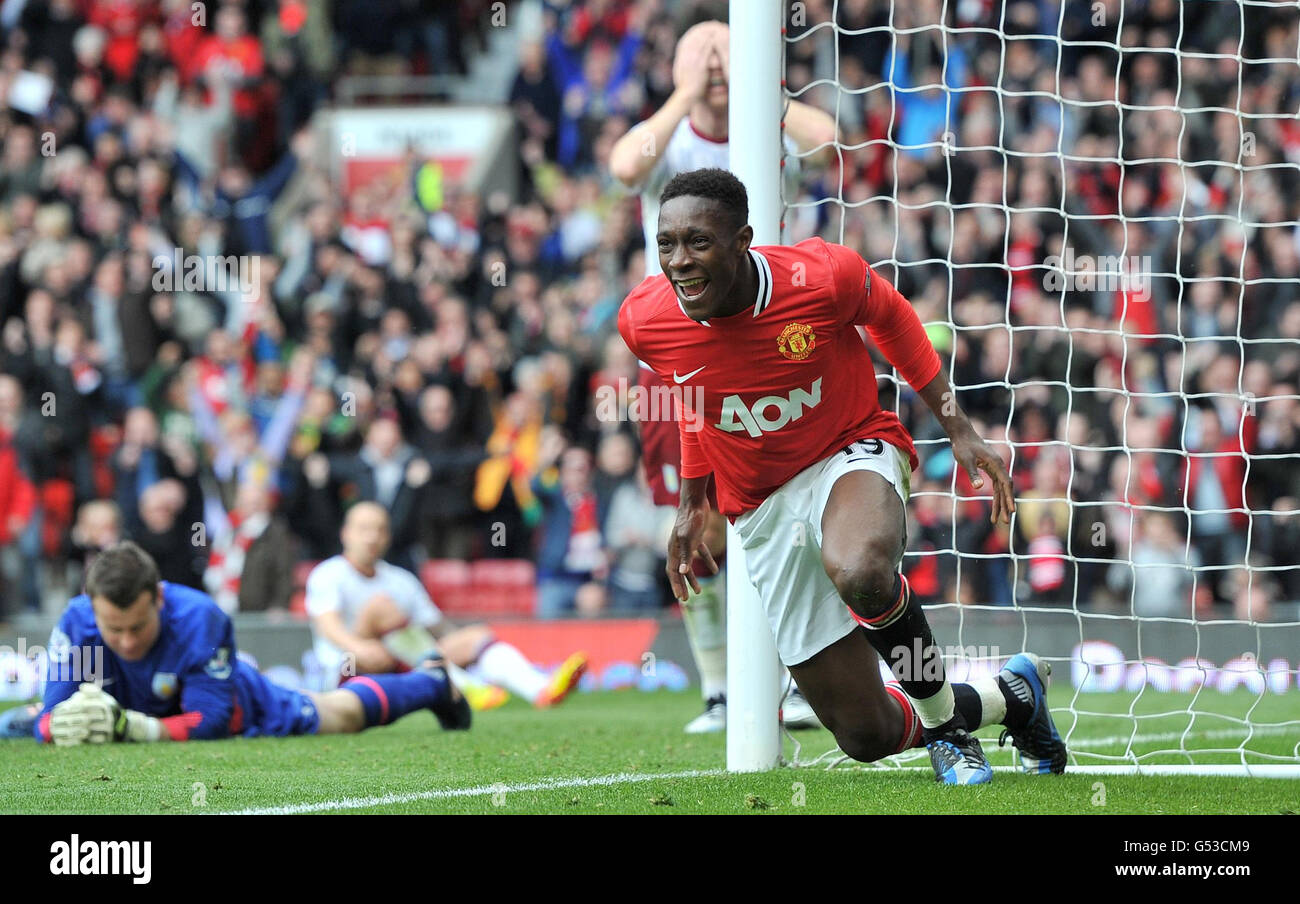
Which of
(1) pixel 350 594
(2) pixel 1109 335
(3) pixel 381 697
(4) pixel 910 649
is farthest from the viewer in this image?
(2) pixel 1109 335

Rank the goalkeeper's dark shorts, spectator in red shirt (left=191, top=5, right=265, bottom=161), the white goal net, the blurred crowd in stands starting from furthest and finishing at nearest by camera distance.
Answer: spectator in red shirt (left=191, top=5, right=265, bottom=161) < the blurred crowd in stands < the white goal net < the goalkeeper's dark shorts

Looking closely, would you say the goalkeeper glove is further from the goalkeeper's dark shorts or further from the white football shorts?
the white football shorts

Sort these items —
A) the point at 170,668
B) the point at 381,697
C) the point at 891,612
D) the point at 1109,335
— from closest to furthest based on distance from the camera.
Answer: the point at 891,612 < the point at 170,668 < the point at 381,697 < the point at 1109,335

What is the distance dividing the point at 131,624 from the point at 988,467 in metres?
3.86

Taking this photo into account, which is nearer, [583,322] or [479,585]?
[479,585]

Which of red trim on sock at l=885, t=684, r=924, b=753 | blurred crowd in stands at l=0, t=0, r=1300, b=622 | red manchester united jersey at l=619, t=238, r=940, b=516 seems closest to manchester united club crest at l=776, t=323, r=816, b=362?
red manchester united jersey at l=619, t=238, r=940, b=516

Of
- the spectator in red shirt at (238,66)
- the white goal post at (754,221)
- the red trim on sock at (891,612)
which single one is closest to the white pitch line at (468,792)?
the white goal post at (754,221)

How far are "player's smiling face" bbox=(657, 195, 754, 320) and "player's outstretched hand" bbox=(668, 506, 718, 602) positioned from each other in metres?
0.72

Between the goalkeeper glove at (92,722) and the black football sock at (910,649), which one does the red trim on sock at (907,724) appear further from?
the goalkeeper glove at (92,722)

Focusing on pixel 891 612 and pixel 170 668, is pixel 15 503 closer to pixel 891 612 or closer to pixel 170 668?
pixel 170 668

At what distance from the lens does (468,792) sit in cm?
532

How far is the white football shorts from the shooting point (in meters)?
5.24

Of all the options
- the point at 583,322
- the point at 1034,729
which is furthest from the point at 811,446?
the point at 583,322
